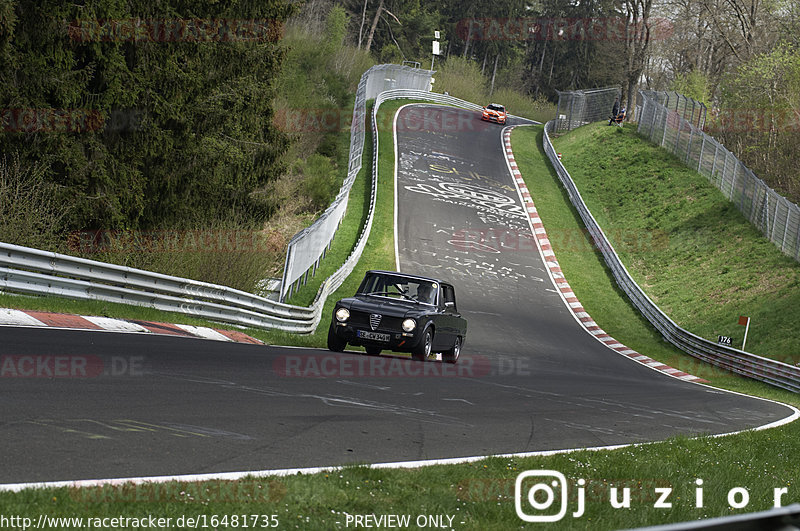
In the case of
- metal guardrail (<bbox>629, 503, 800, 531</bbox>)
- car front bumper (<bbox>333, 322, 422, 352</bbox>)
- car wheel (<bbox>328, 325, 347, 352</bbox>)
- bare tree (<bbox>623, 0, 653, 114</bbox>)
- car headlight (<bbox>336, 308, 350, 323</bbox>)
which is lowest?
car wheel (<bbox>328, 325, 347, 352</bbox>)

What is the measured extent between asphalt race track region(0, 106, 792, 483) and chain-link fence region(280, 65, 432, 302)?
17.2 ft

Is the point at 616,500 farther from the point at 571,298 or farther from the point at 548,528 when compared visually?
the point at 571,298

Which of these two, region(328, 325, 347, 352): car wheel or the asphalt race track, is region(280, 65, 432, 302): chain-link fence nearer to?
the asphalt race track

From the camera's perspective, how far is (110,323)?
1355cm

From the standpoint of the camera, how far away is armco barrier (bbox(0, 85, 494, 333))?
1390 cm

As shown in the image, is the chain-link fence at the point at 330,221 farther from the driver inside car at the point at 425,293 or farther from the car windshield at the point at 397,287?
the driver inside car at the point at 425,293

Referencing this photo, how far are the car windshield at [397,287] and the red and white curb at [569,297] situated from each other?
10618 mm

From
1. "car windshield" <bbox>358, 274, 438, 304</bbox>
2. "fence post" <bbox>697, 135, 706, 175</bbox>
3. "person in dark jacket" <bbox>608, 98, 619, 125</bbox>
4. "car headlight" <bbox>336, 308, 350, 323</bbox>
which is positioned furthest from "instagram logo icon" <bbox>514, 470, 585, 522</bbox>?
"person in dark jacket" <bbox>608, 98, 619, 125</bbox>

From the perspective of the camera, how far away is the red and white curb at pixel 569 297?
25312 millimetres

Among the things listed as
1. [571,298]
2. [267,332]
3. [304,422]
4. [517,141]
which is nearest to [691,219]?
[571,298]

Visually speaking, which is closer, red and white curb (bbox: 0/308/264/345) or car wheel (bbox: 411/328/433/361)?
red and white curb (bbox: 0/308/264/345)

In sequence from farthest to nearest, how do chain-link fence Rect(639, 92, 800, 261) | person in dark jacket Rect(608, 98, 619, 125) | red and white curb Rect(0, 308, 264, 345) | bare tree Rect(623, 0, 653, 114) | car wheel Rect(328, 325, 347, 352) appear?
bare tree Rect(623, 0, 653, 114), person in dark jacket Rect(608, 98, 619, 125), chain-link fence Rect(639, 92, 800, 261), car wheel Rect(328, 325, 347, 352), red and white curb Rect(0, 308, 264, 345)

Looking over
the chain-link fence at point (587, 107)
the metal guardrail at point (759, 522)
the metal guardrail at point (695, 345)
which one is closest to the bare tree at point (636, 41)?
the chain-link fence at point (587, 107)

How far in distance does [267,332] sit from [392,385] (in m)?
7.40
